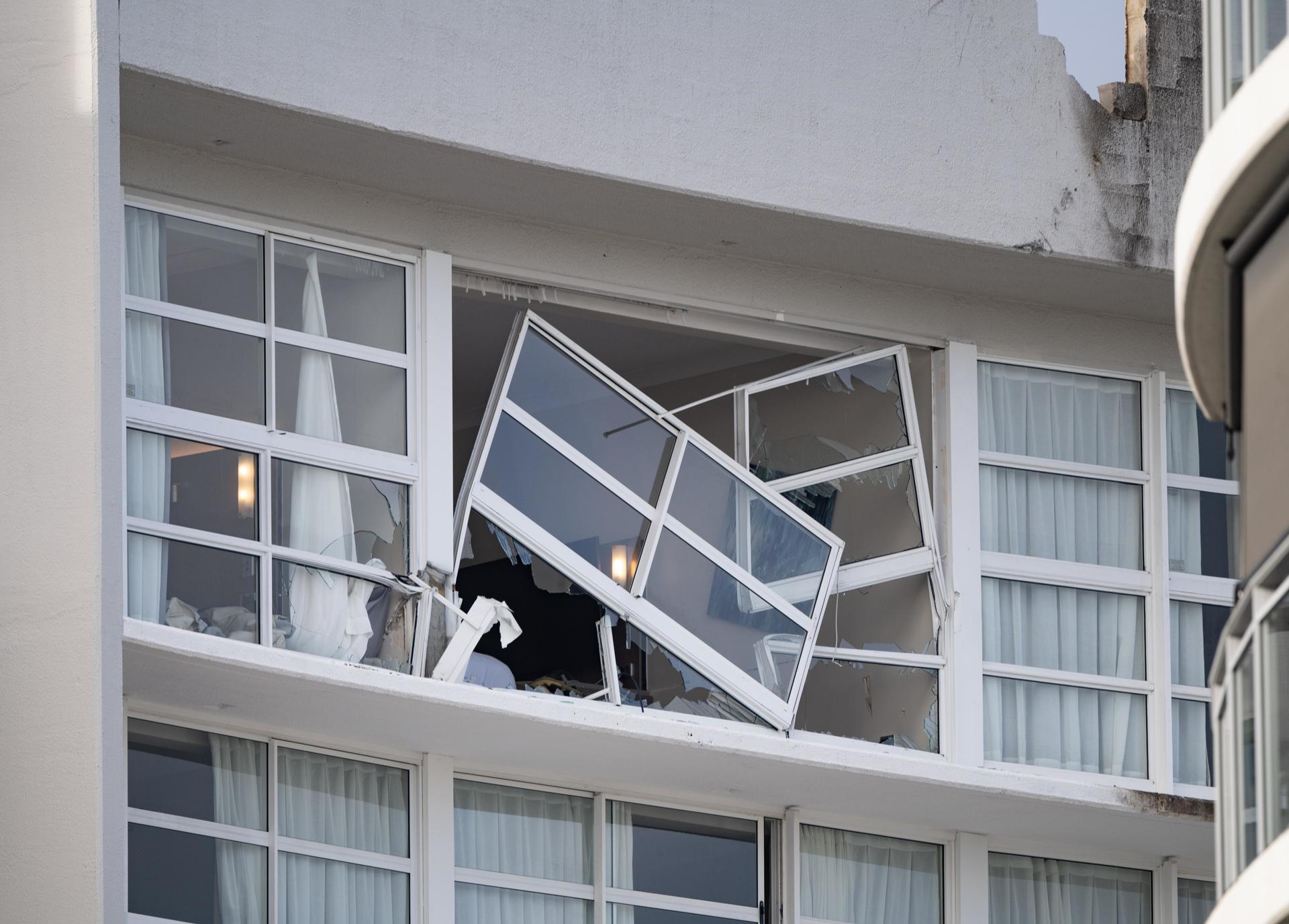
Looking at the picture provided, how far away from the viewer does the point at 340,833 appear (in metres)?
10.5

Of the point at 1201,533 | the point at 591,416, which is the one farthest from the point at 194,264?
the point at 1201,533

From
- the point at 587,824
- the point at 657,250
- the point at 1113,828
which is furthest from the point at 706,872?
the point at 657,250

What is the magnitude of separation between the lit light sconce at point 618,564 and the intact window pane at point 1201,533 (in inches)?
137

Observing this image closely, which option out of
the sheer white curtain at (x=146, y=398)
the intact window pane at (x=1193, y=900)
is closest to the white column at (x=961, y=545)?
the intact window pane at (x=1193, y=900)

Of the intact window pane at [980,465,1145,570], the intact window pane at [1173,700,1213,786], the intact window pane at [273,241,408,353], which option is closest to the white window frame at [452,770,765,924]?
the intact window pane at [980,465,1145,570]

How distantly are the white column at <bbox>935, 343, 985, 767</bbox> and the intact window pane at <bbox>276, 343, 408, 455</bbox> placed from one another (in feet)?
10.8

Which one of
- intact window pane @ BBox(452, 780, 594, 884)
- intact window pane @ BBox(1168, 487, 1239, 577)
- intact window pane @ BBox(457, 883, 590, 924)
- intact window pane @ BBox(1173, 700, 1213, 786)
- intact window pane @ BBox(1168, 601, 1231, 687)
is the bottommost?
intact window pane @ BBox(457, 883, 590, 924)

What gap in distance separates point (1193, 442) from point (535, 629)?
4200 mm

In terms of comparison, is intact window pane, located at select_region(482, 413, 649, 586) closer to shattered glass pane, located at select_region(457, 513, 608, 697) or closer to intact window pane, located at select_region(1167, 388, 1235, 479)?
shattered glass pane, located at select_region(457, 513, 608, 697)

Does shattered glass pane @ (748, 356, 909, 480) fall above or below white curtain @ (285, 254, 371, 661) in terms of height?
above

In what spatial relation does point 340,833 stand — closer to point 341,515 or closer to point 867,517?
point 341,515

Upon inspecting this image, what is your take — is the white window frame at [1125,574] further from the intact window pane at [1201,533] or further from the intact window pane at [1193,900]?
the intact window pane at [1193,900]

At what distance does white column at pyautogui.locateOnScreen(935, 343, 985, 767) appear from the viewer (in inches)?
457

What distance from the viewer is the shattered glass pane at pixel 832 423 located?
1195 cm
